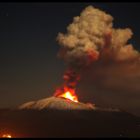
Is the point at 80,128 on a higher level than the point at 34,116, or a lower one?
lower

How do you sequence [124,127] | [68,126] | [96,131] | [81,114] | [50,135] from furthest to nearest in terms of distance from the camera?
[81,114]
[124,127]
[68,126]
[96,131]
[50,135]

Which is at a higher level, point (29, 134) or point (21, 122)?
point (21, 122)

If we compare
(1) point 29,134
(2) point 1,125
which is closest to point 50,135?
(1) point 29,134

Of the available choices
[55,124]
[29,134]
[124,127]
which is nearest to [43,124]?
[55,124]

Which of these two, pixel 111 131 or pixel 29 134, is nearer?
pixel 29 134

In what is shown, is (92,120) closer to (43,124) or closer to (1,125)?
(43,124)

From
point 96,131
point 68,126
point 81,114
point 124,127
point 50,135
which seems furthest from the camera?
point 81,114

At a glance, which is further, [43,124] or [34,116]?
[34,116]

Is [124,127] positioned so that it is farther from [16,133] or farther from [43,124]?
[16,133]

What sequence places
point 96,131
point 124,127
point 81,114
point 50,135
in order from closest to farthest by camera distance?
point 50,135, point 96,131, point 124,127, point 81,114
